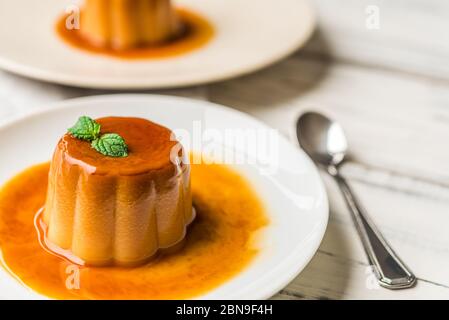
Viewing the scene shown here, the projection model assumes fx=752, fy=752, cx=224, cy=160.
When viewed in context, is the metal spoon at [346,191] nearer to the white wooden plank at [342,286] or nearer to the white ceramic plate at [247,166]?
the white wooden plank at [342,286]

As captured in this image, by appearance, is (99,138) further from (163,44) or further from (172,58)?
(163,44)

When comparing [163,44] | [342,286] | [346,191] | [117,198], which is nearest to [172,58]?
[163,44]

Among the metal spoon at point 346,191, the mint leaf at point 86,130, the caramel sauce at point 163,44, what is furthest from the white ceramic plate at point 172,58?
the mint leaf at point 86,130

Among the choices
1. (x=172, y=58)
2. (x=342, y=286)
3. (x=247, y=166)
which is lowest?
(x=342, y=286)

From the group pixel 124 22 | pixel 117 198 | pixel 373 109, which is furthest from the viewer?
pixel 124 22

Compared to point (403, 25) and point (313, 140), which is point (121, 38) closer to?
point (313, 140)

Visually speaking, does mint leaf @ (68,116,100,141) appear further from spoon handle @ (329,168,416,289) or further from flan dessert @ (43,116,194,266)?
spoon handle @ (329,168,416,289)
